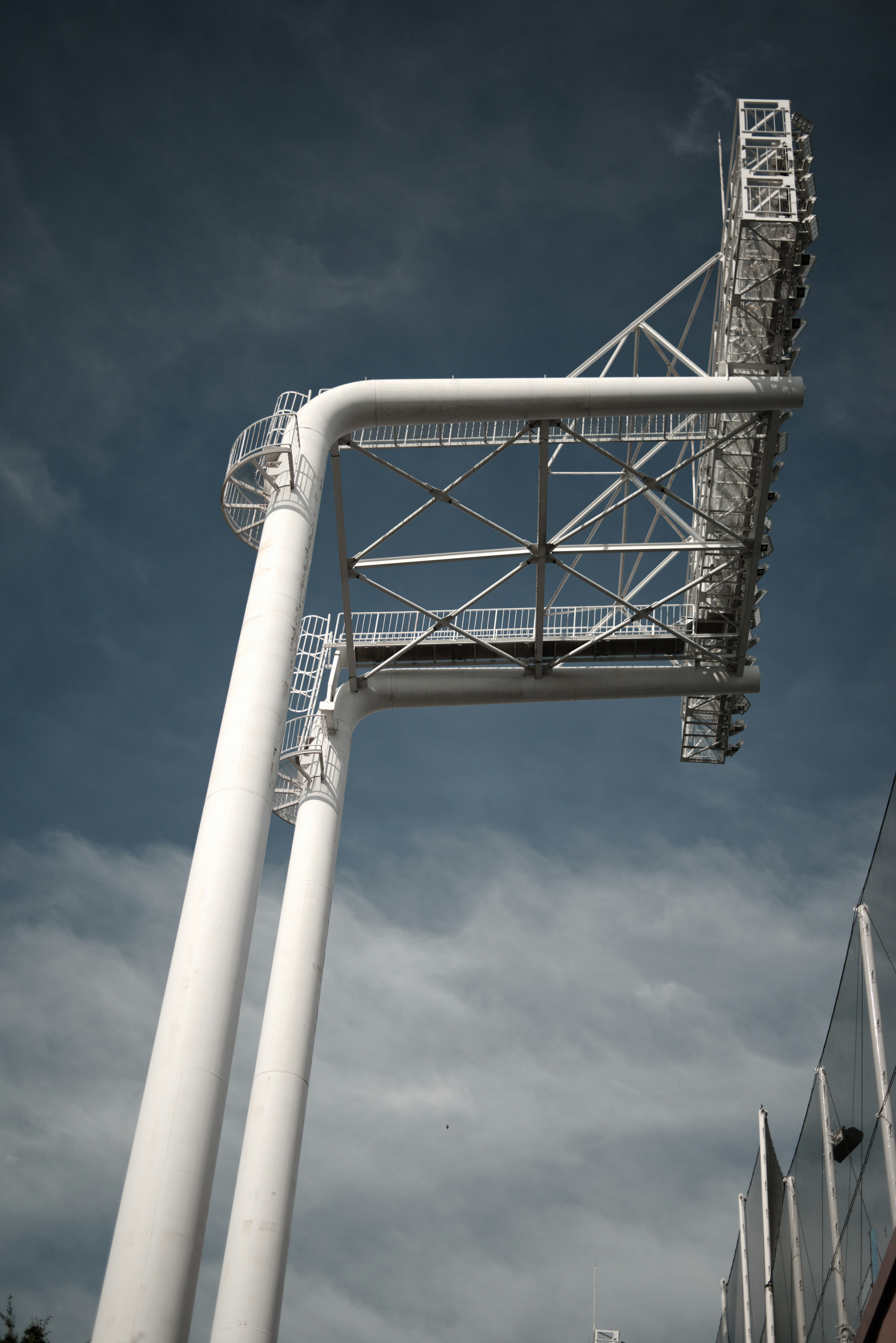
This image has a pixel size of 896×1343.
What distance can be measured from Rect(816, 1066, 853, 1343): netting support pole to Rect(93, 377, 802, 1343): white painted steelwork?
9.01m

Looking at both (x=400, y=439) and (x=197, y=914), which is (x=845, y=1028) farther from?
(x=400, y=439)

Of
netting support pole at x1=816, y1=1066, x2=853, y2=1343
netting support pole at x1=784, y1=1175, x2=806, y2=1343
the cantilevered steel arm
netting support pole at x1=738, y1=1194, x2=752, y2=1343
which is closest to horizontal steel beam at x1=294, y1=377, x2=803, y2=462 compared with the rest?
the cantilevered steel arm

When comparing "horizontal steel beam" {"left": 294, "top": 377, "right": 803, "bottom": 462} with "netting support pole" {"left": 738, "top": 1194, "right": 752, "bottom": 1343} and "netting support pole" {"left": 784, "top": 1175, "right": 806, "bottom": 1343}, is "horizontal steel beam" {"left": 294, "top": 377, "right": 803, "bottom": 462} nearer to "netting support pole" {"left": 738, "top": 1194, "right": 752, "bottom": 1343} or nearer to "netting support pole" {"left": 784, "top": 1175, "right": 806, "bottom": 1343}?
"netting support pole" {"left": 784, "top": 1175, "right": 806, "bottom": 1343}

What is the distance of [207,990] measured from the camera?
1594 centimetres

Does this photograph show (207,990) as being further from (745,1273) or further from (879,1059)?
(745,1273)

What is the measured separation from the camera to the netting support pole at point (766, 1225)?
73.2ft

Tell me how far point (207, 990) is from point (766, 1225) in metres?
14.6

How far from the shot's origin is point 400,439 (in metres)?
24.9

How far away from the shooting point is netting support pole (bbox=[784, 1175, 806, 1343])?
19.5m

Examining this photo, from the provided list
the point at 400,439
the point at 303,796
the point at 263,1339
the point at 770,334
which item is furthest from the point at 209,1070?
the point at 770,334

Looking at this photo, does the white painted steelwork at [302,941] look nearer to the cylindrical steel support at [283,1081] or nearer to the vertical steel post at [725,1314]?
the cylindrical steel support at [283,1081]

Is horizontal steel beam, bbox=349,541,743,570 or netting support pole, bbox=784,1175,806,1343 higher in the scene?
horizontal steel beam, bbox=349,541,743,570

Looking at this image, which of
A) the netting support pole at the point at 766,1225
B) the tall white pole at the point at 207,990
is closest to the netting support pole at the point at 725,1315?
the netting support pole at the point at 766,1225

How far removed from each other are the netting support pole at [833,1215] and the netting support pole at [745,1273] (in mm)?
10218
